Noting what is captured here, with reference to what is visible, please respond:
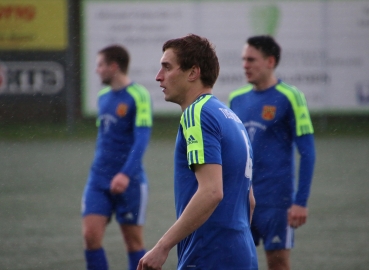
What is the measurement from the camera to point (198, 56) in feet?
11.1

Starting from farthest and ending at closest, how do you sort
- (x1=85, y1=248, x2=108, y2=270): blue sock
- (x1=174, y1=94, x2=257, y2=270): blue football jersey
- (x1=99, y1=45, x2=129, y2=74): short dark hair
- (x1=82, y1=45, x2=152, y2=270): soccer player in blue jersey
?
(x1=99, y1=45, x2=129, y2=74): short dark hair < (x1=82, y1=45, x2=152, y2=270): soccer player in blue jersey < (x1=85, y1=248, x2=108, y2=270): blue sock < (x1=174, y1=94, x2=257, y2=270): blue football jersey

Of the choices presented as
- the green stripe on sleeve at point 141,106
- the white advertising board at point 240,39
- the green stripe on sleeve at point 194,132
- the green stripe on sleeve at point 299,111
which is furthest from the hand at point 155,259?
the white advertising board at point 240,39

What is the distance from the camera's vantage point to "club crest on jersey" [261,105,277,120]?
539cm

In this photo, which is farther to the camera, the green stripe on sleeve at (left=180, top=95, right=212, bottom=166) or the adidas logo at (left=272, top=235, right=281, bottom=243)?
the adidas logo at (left=272, top=235, right=281, bottom=243)

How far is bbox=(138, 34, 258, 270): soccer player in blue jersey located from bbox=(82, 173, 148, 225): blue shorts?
2.75 meters

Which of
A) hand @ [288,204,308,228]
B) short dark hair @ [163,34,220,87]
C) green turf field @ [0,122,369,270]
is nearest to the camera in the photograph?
short dark hair @ [163,34,220,87]

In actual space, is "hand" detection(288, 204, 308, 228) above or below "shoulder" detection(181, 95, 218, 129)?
below

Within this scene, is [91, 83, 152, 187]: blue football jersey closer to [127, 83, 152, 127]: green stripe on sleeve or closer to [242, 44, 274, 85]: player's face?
[127, 83, 152, 127]: green stripe on sleeve

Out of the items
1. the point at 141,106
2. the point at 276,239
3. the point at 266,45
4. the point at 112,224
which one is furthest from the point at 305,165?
the point at 112,224

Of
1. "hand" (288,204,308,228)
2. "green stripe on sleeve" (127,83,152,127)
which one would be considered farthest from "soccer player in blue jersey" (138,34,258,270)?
"green stripe on sleeve" (127,83,152,127)

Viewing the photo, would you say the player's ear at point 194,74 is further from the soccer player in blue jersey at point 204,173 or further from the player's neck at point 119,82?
the player's neck at point 119,82

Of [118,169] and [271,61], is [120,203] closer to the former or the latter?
[118,169]

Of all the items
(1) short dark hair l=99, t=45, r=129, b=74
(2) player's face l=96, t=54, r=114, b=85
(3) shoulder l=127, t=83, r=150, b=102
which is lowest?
(3) shoulder l=127, t=83, r=150, b=102

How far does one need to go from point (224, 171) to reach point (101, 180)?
3.08m
